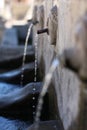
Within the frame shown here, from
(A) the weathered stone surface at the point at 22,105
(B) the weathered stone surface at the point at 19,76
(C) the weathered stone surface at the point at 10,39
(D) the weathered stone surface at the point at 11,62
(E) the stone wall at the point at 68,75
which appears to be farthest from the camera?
(C) the weathered stone surface at the point at 10,39

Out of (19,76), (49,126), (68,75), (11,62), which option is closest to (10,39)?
(11,62)

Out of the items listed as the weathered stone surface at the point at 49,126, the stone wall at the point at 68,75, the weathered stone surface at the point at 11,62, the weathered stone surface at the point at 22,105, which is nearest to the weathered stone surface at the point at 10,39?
the weathered stone surface at the point at 11,62

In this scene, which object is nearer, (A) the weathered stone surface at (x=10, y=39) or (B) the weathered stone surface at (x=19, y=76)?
(B) the weathered stone surface at (x=19, y=76)

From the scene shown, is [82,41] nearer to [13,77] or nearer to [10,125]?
[10,125]

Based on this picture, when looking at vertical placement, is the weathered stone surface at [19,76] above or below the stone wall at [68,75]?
below

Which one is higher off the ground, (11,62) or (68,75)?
(68,75)

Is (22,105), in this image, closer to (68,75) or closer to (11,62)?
(68,75)

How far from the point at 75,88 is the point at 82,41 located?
72cm

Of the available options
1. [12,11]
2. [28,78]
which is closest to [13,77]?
[28,78]

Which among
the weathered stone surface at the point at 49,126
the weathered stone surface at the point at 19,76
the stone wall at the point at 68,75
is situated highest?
the stone wall at the point at 68,75

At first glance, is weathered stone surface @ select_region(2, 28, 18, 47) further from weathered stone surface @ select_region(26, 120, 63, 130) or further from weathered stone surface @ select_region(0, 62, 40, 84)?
weathered stone surface @ select_region(26, 120, 63, 130)

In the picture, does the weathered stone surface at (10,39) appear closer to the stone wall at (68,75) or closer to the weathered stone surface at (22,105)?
the weathered stone surface at (22,105)

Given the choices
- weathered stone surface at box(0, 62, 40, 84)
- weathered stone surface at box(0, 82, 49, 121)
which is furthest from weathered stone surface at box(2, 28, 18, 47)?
weathered stone surface at box(0, 82, 49, 121)

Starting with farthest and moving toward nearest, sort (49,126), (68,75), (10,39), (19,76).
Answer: (10,39)
(19,76)
(49,126)
(68,75)
